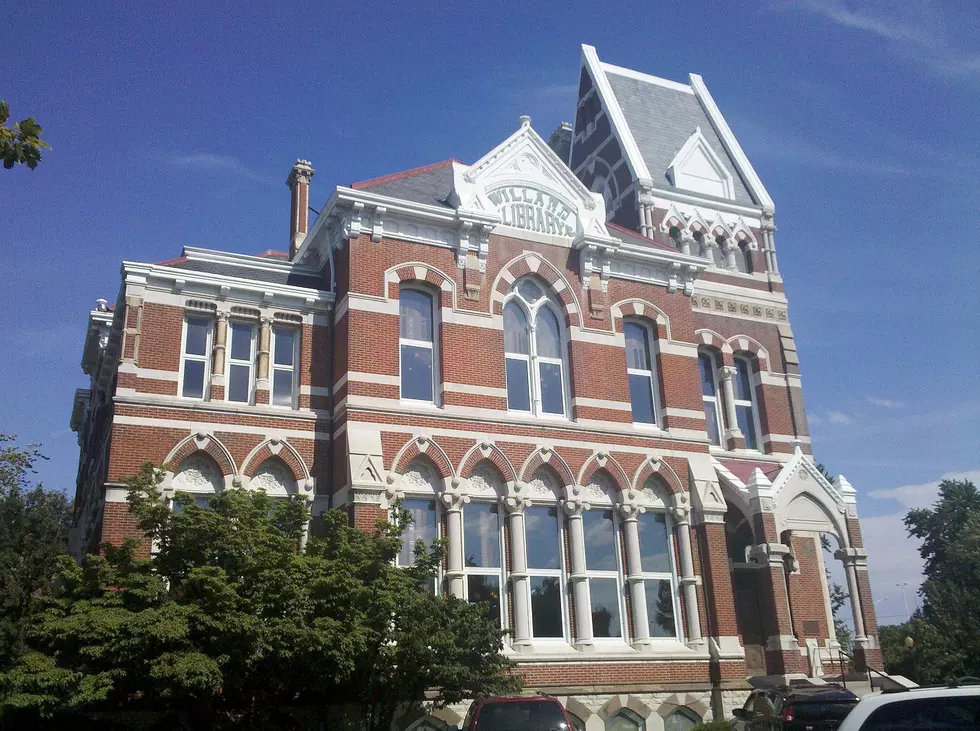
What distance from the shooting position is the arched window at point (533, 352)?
→ 22.3m

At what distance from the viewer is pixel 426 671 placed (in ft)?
49.2

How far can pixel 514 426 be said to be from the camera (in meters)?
21.4

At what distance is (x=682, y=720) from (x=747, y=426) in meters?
9.31

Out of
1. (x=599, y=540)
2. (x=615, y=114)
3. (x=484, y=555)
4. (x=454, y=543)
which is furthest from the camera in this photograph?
(x=615, y=114)

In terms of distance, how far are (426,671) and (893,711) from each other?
890cm

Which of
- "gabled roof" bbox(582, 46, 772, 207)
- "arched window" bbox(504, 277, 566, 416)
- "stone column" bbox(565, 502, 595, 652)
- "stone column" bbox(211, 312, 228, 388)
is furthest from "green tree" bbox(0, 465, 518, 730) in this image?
"gabled roof" bbox(582, 46, 772, 207)

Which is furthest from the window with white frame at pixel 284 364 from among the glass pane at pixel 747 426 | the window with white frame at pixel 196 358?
the glass pane at pixel 747 426

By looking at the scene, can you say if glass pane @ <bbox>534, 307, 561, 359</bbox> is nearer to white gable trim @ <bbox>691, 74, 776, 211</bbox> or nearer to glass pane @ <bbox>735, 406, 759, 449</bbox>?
glass pane @ <bbox>735, 406, 759, 449</bbox>

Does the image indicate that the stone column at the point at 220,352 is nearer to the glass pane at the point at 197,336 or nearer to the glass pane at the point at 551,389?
the glass pane at the point at 197,336

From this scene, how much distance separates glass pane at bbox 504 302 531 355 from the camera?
74.4ft

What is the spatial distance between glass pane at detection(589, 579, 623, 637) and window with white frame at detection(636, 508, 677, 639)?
76 centimetres

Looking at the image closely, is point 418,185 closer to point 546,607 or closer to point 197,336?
point 197,336

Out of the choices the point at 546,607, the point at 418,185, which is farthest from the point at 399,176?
the point at 546,607

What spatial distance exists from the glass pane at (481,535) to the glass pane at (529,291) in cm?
533
